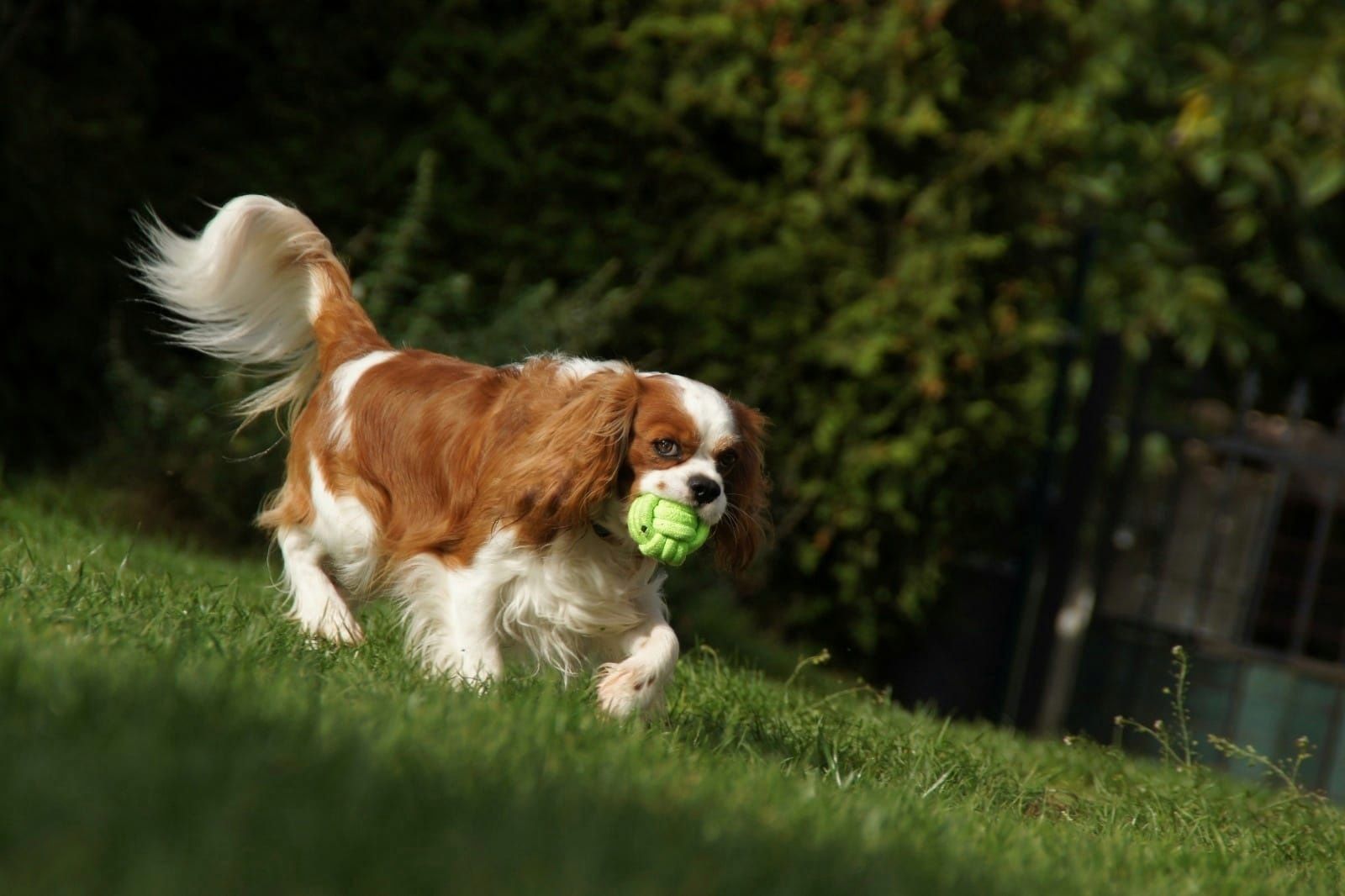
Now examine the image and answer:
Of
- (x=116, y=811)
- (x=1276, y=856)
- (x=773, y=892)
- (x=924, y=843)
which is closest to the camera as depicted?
(x=116, y=811)

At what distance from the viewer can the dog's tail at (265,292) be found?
5254mm

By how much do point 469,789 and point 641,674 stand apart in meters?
1.38

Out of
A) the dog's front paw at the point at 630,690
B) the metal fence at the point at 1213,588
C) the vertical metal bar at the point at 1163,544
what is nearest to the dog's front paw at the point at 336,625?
the dog's front paw at the point at 630,690

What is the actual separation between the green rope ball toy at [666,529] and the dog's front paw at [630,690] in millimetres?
267

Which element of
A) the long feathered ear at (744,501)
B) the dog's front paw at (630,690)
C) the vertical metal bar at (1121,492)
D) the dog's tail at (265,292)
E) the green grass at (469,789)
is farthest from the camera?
the vertical metal bar at (1121,492)

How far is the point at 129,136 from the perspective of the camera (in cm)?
831

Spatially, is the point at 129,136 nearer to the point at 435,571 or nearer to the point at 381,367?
the point at 381,367

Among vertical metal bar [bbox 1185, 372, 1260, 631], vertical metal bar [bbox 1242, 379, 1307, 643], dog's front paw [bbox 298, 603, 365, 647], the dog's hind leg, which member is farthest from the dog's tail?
vertical metal bar [bbox 1242, 379, 1307, 643]

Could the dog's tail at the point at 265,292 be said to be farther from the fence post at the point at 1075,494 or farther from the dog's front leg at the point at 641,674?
the fence post at the point at 1075,494

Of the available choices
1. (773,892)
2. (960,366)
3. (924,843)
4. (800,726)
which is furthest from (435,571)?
(960,366)

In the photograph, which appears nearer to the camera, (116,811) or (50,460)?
(116,811)

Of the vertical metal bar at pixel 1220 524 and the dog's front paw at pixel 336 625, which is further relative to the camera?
the vertical metal bar at pixel 1220 524

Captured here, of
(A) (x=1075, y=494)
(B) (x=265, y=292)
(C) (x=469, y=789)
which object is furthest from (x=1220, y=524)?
(C) (x=469, y=789)

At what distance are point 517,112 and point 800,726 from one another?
4.76 meters
